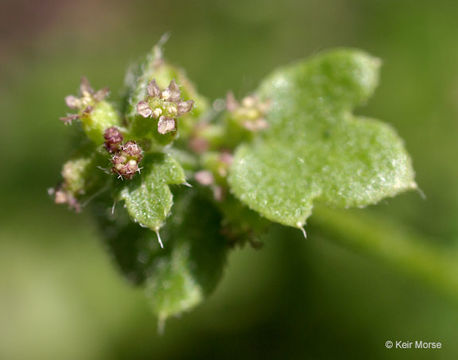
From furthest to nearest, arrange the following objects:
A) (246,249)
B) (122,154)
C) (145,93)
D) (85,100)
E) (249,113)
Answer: (246,249) < (249,113) < (85,100) < (145,93) < (122,154)

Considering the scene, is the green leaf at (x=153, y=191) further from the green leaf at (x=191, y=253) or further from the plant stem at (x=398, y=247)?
the plant stem at (x=398, y=247)

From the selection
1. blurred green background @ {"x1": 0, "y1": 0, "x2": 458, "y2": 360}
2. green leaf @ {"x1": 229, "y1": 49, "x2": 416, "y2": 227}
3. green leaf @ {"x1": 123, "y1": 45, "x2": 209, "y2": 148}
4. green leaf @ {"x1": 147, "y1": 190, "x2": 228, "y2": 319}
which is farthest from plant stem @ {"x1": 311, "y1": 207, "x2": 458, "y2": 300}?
green leaf @ {"x1": 123, "y1": 45, "x2": 209, "y2": 148}

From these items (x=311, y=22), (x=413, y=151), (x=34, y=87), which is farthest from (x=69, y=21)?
(x=413, y=151)

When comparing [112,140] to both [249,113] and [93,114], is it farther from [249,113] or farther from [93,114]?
[249,113]

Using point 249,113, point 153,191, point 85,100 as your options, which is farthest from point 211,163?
point 85,100

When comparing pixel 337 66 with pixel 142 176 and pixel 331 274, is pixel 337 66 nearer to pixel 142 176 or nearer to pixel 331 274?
pixel 142 176

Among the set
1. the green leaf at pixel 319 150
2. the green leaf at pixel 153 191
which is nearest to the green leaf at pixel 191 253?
the green leaf at pixel 319 150
